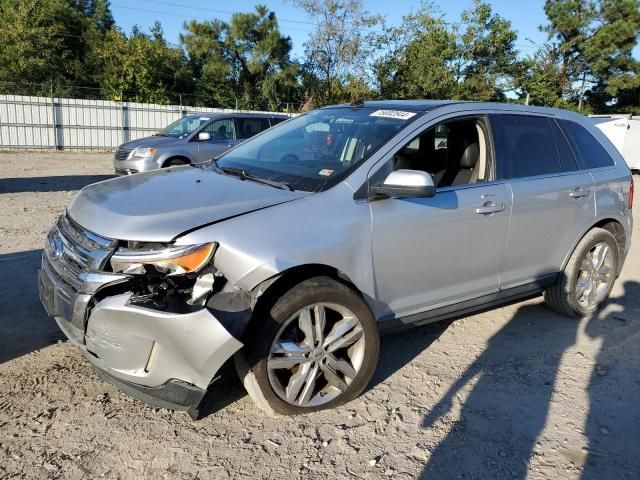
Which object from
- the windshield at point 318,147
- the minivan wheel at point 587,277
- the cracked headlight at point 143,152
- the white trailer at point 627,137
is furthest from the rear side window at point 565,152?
the white trailer at point 627,137

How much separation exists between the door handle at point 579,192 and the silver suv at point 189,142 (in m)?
8.22

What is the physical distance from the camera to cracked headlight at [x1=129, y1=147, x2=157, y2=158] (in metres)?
11.1

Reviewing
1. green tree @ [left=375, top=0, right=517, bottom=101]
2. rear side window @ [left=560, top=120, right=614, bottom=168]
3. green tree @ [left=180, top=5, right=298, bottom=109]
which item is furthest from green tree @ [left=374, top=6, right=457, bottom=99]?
rear side window @ [left=560, top=120, right=614, bottom=168]

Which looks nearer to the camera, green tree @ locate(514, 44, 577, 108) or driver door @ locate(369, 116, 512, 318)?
driver door @ locate(369, 116, 512, 318)

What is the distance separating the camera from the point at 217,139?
11969 mm

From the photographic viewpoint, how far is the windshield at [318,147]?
10.8 ft

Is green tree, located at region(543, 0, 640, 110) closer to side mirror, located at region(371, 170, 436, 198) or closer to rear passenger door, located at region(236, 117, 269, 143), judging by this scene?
rear passenger door, located at region(236, 117, 269, 143)

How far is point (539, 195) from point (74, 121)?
21.1 meters

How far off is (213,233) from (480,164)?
2.22 m

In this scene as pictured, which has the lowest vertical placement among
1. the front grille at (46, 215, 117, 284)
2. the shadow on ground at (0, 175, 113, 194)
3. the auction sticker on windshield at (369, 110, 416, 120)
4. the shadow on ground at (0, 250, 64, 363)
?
the shadow on ground at (0, 175, 113, 194)

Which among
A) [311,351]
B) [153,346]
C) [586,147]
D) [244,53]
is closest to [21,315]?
[153,346]

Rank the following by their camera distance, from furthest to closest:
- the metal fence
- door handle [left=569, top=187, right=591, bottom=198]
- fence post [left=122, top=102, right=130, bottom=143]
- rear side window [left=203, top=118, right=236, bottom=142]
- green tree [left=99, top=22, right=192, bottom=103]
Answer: green tree [left=99, top=22, right=192, bottom=103] → fence post [left=122, top=102, right=130, bottom=143] → the metal fence → rear side window [left=203, top=118, right=236, bottom=142] → door handle [left=569, top=187, right=591, bottom=198]

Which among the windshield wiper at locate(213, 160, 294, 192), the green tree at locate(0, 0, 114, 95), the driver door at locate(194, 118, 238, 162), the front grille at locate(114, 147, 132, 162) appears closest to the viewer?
the windshield wiper at locate(213, 160, 294, 192)

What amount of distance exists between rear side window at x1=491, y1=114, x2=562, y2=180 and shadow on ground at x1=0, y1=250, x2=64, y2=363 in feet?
11.5
